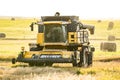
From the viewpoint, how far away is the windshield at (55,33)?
25.0 metres

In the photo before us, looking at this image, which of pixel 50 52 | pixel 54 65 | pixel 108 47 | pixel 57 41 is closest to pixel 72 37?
pixel 57 41

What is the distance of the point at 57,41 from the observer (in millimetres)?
25047

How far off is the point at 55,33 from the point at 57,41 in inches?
18.5

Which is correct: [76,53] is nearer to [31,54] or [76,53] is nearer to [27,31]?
A: [31,54]

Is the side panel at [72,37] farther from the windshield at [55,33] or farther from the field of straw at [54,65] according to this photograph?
the field of straw at [54,65]

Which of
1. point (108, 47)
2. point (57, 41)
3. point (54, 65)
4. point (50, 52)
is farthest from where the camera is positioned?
point (108, 47)

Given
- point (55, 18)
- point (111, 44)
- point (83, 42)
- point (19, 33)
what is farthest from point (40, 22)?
point (19, 33)

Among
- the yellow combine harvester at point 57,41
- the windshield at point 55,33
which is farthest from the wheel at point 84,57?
the windshield at point 55,33

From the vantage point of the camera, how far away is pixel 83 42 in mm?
25656

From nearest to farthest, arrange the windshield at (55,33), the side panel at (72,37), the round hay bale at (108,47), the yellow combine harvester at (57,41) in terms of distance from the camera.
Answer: the yellow combine harvester at (57,41)
the windshield at (55,33)
the side panel at (72,37)
the round hay bale at (108,47)

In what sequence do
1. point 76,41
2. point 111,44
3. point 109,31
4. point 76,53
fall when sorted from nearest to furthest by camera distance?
point 76,53 < point 76,41 < point 111,44 < point 109,31

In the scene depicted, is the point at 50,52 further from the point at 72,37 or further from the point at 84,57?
the point at 84,57

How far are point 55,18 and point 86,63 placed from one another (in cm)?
317

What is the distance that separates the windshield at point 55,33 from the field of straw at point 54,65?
1.67 m
